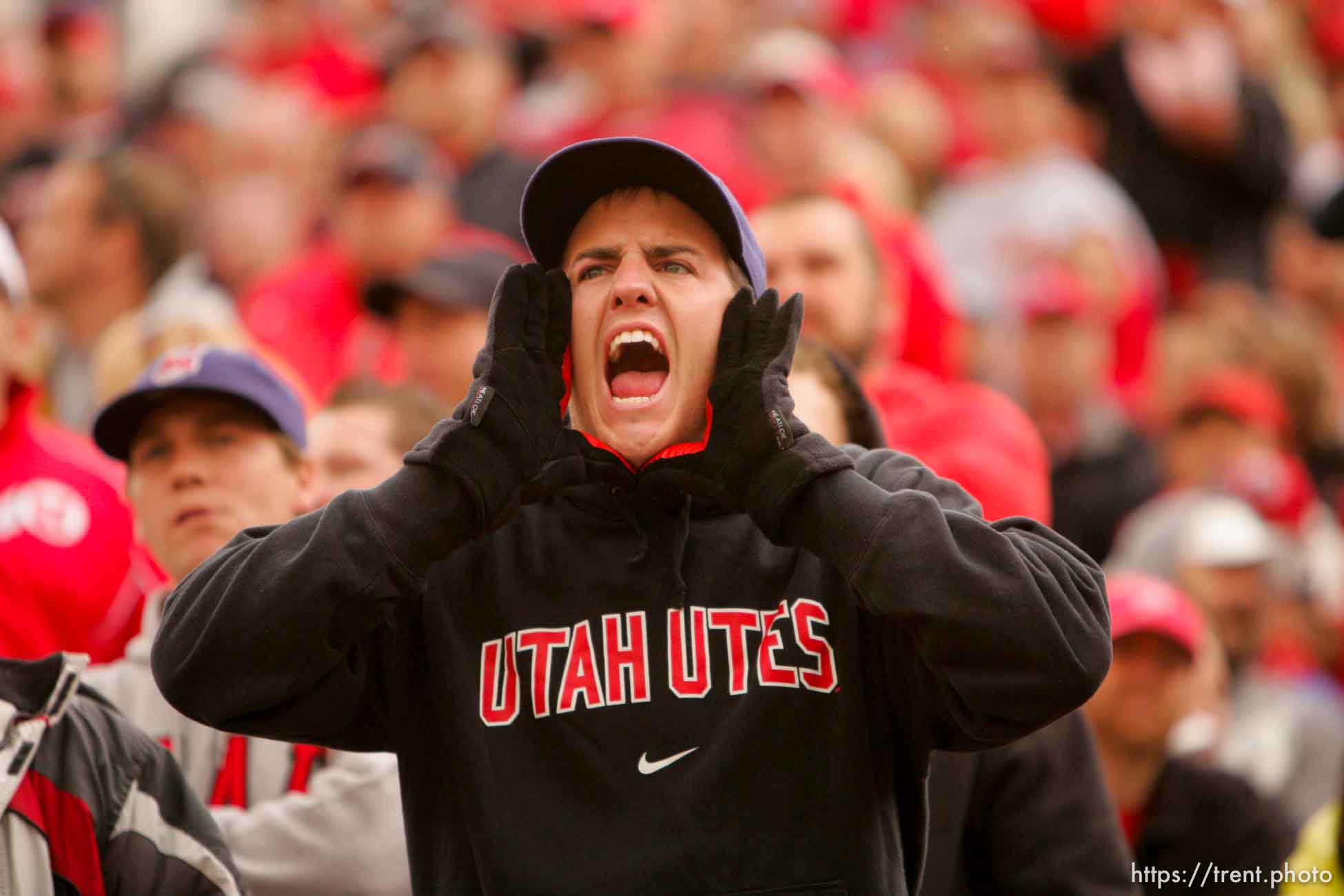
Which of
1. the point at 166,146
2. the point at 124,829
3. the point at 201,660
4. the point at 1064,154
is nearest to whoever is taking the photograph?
the point at 201,660

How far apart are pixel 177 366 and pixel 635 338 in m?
1.26

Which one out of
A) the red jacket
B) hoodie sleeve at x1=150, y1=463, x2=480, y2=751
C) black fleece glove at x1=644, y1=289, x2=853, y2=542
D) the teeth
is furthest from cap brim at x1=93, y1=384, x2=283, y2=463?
black fleece glove at x1=644, y1=289, x2=853, y2=542

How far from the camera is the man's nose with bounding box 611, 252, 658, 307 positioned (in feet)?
10.4

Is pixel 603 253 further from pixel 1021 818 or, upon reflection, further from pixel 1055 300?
pixel 1055 300

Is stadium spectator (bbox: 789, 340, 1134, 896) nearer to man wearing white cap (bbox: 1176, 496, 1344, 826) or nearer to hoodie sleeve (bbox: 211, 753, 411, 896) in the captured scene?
hoodie sleeve (bbox: 211, 753, 411, 896)

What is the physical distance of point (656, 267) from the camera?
10.6 feet

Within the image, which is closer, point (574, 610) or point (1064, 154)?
point (574, 610)

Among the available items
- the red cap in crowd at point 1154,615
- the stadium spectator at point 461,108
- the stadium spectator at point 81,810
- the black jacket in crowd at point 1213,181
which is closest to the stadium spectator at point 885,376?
the red cap in crowd at point 1154,615

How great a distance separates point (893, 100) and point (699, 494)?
7.10 meters

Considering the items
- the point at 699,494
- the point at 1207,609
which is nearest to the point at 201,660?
the point at 699,494

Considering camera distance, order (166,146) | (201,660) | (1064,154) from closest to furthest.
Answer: (201,660)
(1064,154)
(166,146)

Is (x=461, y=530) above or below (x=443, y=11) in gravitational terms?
below

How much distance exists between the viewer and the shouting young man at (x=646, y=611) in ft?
9.47

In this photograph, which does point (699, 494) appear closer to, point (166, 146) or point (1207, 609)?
point (1207, 609)
